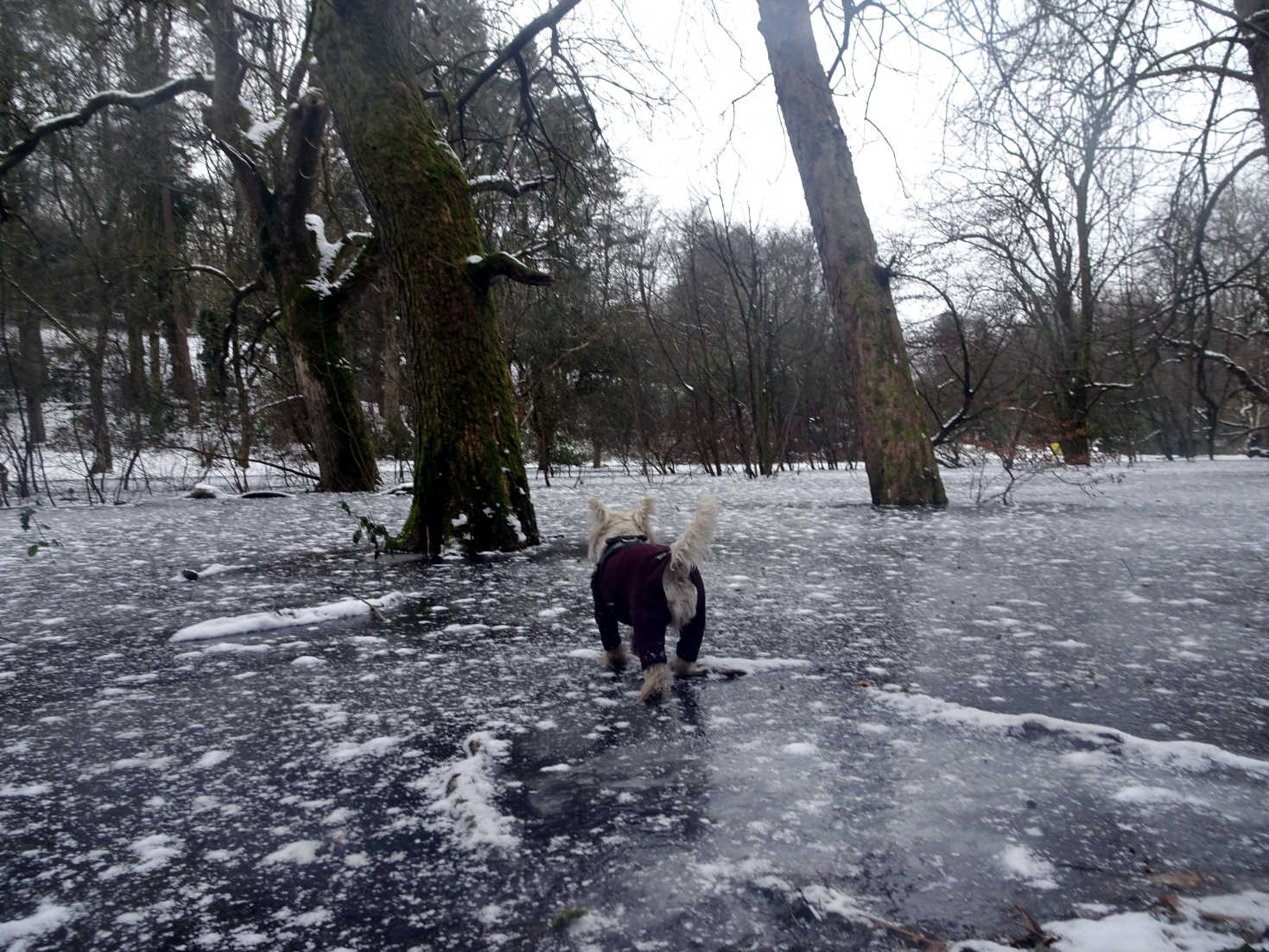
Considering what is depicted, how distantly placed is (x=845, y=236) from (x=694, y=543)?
8.35 metres

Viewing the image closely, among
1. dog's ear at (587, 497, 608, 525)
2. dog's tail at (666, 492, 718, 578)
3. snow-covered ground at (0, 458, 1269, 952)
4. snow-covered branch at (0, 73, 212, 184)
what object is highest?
snow-covered branch at (0, 73, 212, 184)

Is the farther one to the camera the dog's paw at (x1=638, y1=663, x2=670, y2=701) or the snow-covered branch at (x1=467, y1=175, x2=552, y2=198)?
the snow-covered branch at (x1=467, y1=175, x2=552, y2=198)

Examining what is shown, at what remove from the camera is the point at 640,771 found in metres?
2.61

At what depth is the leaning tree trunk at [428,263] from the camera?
7129 mm

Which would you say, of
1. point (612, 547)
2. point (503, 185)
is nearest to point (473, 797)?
point (612, 547)

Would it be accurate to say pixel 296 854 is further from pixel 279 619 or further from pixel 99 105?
pixel 99 105

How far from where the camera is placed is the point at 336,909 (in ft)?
6.00

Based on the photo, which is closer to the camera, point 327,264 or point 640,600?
point 640,600

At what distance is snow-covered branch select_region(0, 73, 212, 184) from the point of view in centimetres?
1173

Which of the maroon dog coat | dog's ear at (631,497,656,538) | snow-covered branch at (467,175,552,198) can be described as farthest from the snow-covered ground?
snow-covered branch at (467,175,552,198)

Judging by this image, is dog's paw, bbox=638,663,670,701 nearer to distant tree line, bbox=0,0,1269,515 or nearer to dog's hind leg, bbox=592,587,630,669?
dog's hind leg, bbox=592,587,630,669

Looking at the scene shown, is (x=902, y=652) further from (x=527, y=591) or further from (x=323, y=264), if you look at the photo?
(x=323, y=264)

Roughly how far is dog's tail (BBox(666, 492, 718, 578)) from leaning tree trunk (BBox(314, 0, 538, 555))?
13.9ft

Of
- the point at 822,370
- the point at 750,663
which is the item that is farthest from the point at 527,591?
the point at 822,370
